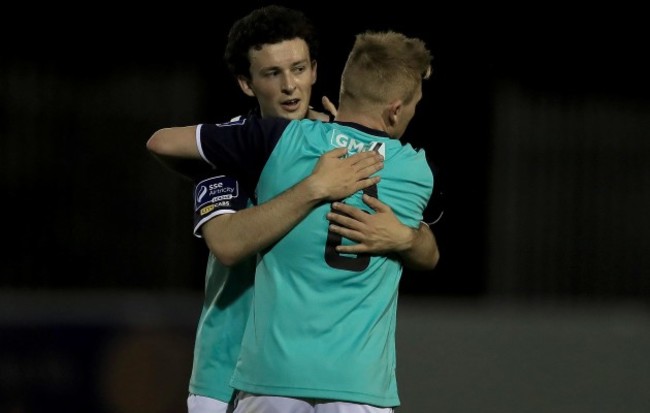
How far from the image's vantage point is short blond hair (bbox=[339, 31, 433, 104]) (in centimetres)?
270

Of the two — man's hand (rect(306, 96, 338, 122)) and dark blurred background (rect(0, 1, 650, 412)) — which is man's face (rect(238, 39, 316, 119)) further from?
dark blurred background (rect(0, 1, 650, 412))

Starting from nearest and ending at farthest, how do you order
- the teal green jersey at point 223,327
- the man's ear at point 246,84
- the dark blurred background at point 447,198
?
the teal green jersey at point 223,327
the man's ear at point 246,84
the dark blurred background at point 447,198

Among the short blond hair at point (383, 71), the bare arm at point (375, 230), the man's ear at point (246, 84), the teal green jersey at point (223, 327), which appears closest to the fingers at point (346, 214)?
the bare arm at point (375, 230)

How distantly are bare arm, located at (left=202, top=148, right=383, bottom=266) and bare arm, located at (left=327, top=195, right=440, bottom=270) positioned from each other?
0.14ft

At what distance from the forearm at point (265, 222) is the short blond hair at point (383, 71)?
→ 251mm

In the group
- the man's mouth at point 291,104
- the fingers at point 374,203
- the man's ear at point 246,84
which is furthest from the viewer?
the man's ear at point 246,84

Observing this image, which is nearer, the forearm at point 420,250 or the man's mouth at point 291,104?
the forearm at point 420,250

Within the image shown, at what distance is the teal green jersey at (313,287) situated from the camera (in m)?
2.58

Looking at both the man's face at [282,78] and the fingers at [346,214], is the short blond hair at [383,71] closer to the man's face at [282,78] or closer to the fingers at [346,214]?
the fingers at [346,214]

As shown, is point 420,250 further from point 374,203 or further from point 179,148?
point 179,148

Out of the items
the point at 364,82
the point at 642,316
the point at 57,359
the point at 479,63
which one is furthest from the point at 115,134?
the point at 364,82

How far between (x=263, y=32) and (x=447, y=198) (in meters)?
2.47

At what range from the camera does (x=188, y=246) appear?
6.00 meters

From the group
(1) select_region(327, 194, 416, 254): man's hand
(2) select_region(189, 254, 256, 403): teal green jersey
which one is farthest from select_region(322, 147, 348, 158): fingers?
(2) select_region(189, 254, 256, 403): teal green jersey
